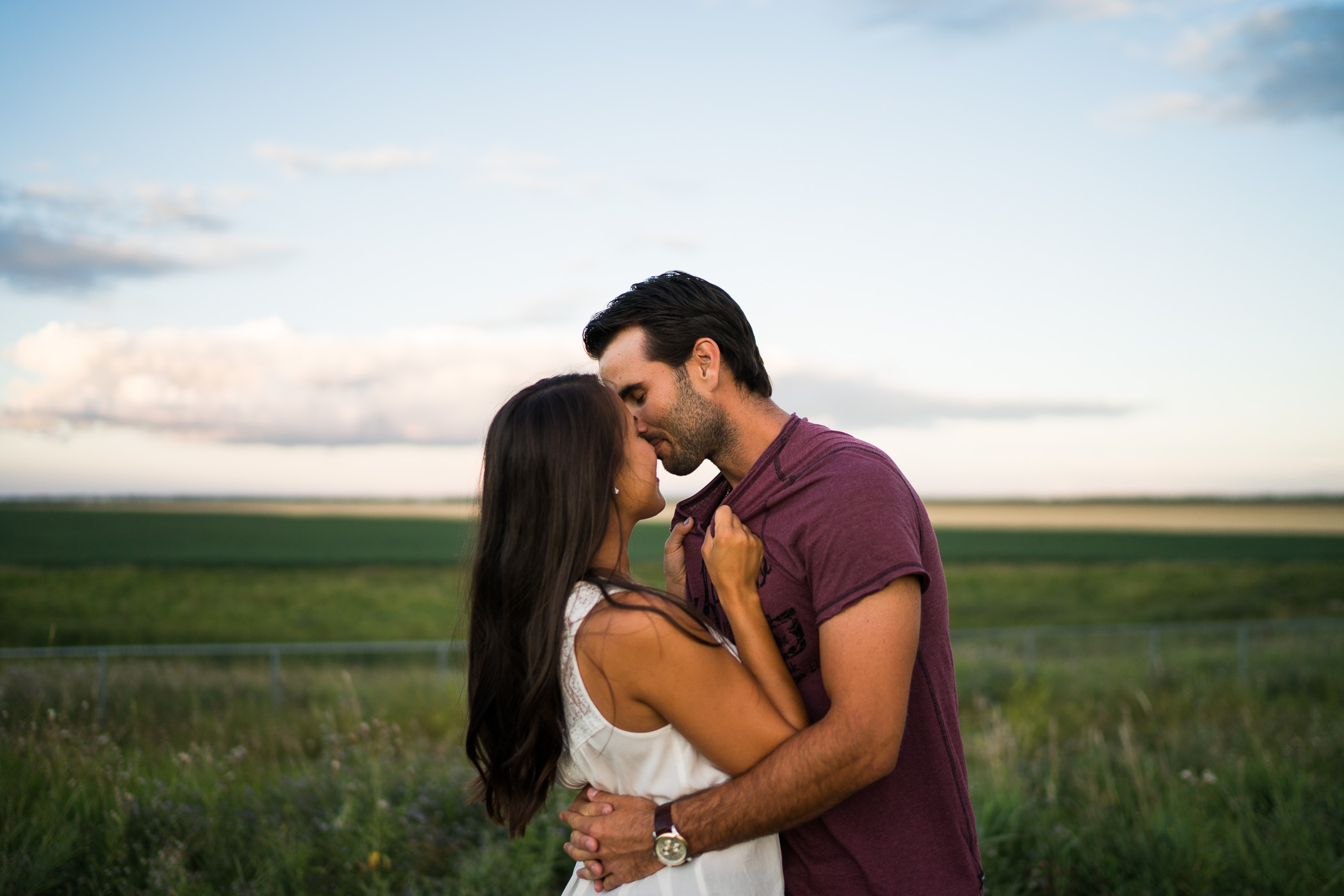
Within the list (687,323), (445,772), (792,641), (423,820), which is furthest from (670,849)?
(445,772)

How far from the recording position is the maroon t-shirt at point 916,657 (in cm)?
199

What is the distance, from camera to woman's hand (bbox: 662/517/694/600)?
8.93 feet

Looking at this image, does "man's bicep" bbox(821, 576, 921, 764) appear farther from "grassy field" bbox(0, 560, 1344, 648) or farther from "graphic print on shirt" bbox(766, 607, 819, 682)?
"grassy field" bbox(0, 560, 1344, 648)

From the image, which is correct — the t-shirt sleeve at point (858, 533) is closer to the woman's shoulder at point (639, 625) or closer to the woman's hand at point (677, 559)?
the woman's shoulder at point (639, 625)

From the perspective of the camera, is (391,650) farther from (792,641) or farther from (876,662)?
(876,662)

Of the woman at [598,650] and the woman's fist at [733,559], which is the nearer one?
the woman at [598,650]

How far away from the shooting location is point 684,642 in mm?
1896

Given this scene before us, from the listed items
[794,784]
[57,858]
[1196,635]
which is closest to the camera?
[794,784]

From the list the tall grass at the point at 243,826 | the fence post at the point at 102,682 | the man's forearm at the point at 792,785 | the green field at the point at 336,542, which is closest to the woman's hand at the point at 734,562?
the man's forearm at the point at 792,785

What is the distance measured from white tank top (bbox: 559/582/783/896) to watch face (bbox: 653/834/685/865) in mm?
19

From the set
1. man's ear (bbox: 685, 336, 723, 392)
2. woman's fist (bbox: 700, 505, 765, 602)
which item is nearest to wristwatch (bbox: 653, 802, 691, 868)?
woman's fist (bbox: 700, 505, 765, 602)

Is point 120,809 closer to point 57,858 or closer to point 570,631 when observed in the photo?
point 57,858

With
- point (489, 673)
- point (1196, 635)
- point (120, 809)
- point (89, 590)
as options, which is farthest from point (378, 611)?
point (489, 673)

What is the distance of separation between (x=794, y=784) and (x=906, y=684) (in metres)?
0.32
